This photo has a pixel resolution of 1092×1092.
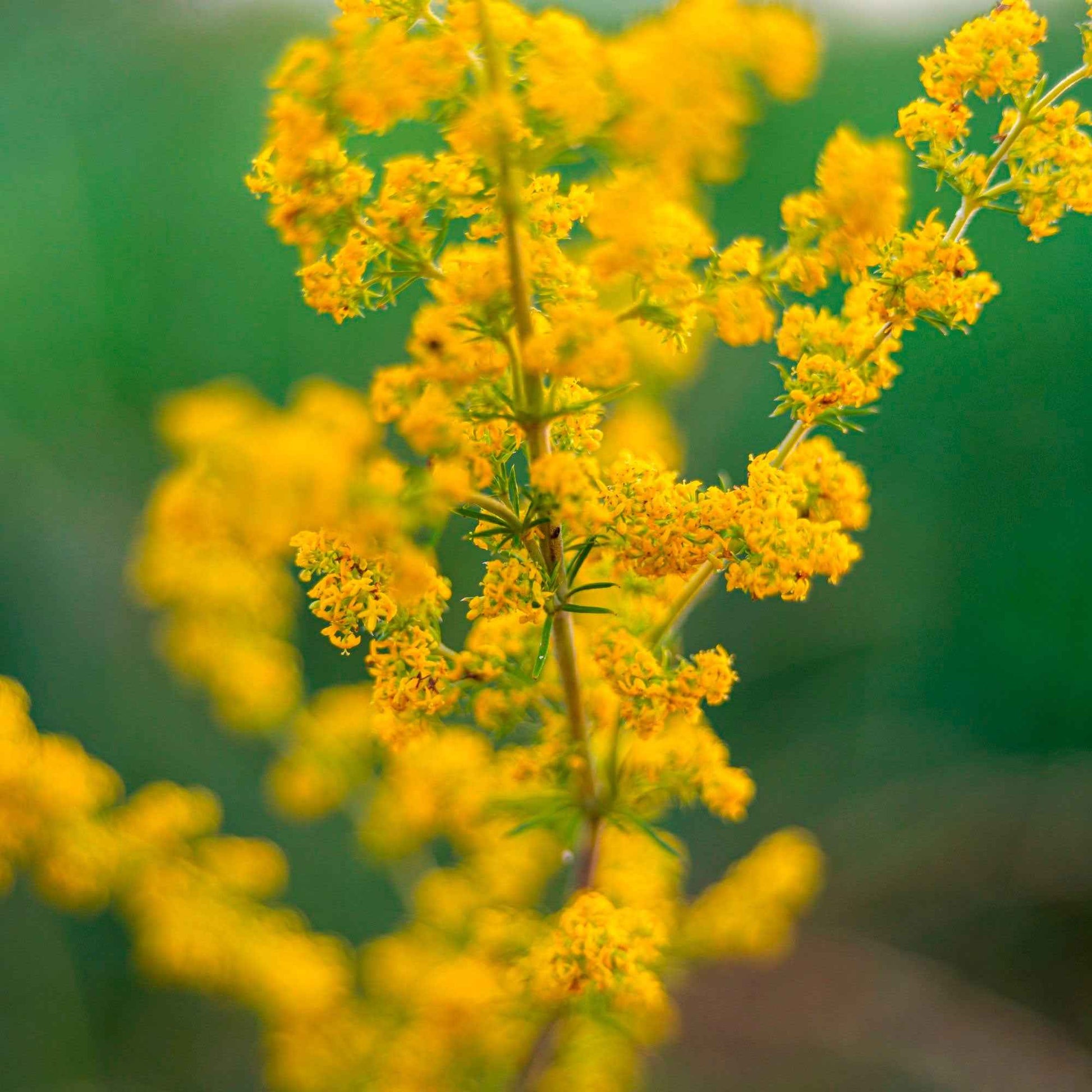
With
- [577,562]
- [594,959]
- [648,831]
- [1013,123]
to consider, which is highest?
[1013,123]

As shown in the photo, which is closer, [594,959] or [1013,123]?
[1013,123]

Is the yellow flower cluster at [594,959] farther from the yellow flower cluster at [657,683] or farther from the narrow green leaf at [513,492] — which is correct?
the narrow green leaf at [513,492]

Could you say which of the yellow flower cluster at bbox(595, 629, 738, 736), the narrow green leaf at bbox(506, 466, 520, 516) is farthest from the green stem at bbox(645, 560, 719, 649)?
the narrow green leaf at bbox(506, 466, 520, 516)

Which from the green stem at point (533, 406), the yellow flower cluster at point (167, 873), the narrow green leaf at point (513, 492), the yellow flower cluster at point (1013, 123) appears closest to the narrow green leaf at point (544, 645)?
the green stem at point (533, 406)

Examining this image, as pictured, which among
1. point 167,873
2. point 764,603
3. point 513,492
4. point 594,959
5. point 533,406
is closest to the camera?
point 533,406

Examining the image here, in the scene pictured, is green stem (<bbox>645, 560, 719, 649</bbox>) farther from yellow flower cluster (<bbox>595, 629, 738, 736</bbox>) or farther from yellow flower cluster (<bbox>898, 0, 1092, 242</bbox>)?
yellow flower cluster (<bbox>898, 0, 1092, 242</bbox>)

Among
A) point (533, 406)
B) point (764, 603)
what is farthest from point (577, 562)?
point (764, 603)

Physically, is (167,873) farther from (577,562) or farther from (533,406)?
(533,406)

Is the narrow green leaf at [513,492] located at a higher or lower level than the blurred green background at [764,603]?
lower

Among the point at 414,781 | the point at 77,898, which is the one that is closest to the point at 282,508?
the point at 414,781

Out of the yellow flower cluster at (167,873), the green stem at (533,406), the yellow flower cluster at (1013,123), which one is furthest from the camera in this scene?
the yellow flower cluster at (167,873)
